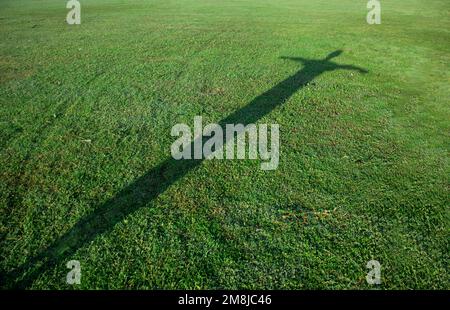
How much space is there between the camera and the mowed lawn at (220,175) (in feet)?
13.2

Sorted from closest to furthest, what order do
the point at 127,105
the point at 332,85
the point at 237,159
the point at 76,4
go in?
the point at 237,159, the point at 127,105, the point at 332,85, the point at 76,4

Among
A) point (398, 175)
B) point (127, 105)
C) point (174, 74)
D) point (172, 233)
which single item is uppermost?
point (174, 74)

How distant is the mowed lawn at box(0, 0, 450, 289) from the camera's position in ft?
13.2

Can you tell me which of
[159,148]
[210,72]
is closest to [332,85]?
[210,72]

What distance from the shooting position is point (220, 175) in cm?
545

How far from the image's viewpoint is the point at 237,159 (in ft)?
→ 19.2

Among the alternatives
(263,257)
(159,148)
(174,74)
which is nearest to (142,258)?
(263,257)

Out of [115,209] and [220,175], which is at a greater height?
[220,175]

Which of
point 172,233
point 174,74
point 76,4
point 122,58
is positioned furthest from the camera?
point 76,4

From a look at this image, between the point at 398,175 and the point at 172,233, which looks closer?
the point at 172,233

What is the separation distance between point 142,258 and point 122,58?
8375 mm

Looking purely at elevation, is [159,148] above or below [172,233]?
above

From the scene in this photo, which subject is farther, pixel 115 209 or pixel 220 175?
pixel 220 175
